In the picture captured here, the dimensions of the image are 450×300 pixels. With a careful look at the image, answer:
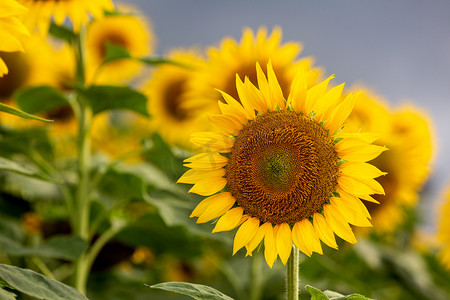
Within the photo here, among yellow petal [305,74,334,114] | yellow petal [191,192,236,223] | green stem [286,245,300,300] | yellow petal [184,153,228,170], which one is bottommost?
green stem [286,245,300,300]

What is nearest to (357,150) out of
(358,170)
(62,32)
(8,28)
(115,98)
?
(358,170)

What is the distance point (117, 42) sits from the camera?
2631mm

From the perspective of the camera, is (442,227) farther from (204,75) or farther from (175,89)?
(175,89)

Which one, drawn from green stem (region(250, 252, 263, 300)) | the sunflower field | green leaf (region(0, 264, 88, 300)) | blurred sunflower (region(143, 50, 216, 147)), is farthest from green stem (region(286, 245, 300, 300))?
blurred sunflower (region(143, 50, 216, 147))

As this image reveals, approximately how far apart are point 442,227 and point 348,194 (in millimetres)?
1044

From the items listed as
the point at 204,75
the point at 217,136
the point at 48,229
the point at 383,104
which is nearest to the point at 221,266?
the point at 48,229

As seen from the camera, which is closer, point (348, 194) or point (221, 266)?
point (348, 194)

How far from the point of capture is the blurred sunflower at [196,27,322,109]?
1387 millimetres

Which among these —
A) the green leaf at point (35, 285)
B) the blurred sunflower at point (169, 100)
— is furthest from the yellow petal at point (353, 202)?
the blurred sunflower at point (169, 100)

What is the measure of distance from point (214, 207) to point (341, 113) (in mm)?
249

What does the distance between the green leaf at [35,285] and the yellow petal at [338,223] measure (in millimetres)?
384

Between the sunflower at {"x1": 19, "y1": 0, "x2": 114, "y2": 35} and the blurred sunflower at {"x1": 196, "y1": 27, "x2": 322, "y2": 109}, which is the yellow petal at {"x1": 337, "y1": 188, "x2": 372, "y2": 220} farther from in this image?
the sunflower at {"x1": 19, "y1": 0, "x2": 114, "y2": 35}

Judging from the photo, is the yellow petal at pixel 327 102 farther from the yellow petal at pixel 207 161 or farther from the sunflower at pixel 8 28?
the sunflower at pixel 8 28

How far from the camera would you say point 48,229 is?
181 cm
